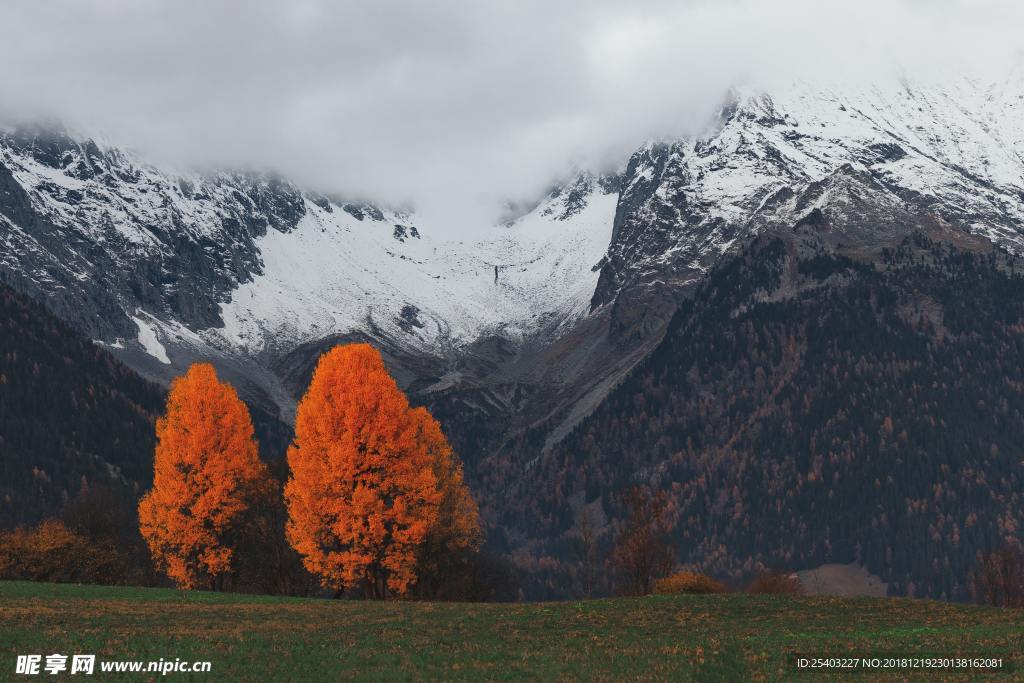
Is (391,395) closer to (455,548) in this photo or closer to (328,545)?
(328,545)

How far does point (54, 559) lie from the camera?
8994 cm

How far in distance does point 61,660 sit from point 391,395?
109 feet

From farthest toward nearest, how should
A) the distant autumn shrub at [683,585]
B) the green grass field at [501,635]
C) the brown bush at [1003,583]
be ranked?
the brown bush at [1003,583] → the distant autumn shrub at [683,585] → the green grass field at [501,635]

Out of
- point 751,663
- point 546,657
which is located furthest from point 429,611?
point 751,663

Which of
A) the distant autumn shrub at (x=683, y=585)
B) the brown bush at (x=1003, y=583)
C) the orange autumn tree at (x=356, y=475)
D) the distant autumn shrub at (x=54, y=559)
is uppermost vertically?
the orange autumn tree at (x=356, y=475)

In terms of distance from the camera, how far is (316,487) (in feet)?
222

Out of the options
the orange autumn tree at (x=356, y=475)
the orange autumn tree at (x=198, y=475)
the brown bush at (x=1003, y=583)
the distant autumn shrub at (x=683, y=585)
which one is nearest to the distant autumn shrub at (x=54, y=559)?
the orange autumn tree at (x=198, y=475)

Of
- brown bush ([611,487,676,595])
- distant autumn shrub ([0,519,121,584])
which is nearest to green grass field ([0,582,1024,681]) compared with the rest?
distant autumn shrub ([0,519,121,584])

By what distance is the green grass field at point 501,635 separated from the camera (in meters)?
38.1

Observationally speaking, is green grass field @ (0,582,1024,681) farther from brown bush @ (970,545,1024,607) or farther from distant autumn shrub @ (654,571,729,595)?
brown bush @ (970,545,1024,607)

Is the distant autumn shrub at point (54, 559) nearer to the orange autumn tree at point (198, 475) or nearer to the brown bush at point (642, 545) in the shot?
the orange autumn tree at point (198, 475)

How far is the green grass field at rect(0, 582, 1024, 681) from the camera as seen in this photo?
3812 centimetres

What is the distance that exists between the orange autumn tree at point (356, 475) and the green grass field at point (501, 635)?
6.09m

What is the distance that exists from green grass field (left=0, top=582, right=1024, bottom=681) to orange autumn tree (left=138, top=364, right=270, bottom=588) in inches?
439
